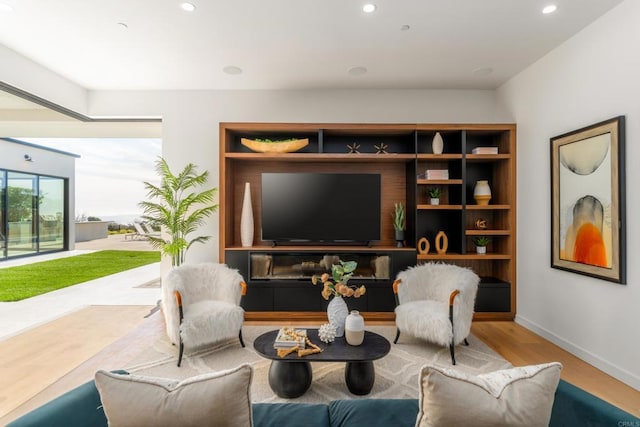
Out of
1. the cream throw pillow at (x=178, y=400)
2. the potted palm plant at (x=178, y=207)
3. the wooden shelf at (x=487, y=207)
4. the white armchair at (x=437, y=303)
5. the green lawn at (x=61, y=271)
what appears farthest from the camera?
the green lawn at (x=61, y=271)

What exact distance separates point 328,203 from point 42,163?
895 centimetres

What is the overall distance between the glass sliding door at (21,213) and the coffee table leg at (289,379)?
28.6ft

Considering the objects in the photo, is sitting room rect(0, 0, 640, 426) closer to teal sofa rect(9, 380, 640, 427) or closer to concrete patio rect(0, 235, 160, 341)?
teal sofa rect(9, 380, 640, 427)

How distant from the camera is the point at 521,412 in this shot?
906 millimetres

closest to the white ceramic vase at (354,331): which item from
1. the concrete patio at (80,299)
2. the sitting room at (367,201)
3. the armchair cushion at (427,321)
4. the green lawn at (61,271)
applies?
the sitting room at (367,201)

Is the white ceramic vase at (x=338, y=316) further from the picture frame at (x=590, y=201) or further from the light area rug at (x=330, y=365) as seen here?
the picture frame at (x=590, y=201)

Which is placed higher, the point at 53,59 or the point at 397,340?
the point at 53,59

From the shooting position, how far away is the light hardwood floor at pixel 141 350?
92.7 inches

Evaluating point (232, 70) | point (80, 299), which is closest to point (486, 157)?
point (232, 70)

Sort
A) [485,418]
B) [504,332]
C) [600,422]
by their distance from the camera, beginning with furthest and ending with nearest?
1. [504,332]
2. [600,422]
3. [485,418]

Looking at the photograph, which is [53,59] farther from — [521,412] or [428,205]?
[521,412]

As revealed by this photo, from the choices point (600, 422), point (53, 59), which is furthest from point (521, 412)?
point (53, 59)

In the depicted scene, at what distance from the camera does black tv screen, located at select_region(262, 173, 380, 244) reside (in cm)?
416

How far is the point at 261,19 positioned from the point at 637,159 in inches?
119
